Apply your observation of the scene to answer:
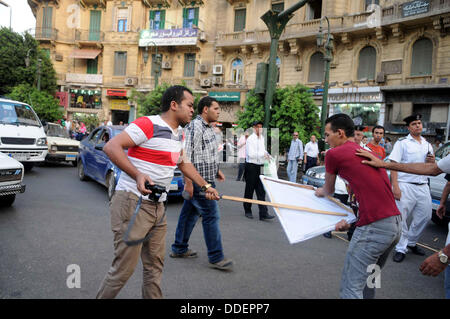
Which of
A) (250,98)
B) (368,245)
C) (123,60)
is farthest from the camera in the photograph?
(123,60)

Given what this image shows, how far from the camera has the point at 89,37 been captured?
102ft

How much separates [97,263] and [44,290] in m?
0.75

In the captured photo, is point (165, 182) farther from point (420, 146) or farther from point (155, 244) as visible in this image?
point (420, 146)

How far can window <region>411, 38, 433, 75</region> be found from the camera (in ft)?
59.3

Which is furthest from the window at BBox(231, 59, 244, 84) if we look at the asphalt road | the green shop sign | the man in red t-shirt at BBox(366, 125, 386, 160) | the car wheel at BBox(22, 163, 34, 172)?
the asphalt road

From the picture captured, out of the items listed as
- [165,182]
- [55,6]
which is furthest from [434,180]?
[55,6]

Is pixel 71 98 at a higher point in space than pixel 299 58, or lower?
lower

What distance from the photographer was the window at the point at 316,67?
72.2 feet

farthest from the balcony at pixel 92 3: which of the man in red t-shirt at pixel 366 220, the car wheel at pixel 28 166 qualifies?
the man in red t-shirt at pixel 366 220

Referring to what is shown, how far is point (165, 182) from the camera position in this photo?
102 inches

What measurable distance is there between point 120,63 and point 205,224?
97.3 ft

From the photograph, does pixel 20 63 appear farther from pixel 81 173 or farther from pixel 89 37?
pixel 81 173

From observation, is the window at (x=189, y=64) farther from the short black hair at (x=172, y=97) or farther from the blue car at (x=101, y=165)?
the short black hair at (x=172, y=97)

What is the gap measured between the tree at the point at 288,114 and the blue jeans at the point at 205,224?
9.24 meters
